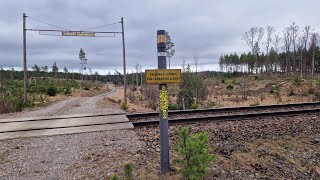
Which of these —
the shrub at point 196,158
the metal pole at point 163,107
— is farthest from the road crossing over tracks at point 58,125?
the shrub at point 196,158

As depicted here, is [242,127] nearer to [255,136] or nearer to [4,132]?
[255,136]

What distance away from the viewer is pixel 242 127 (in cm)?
894

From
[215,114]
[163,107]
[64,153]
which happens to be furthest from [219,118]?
[64,153]

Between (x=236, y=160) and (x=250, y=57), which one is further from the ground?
(x=250, y=57)

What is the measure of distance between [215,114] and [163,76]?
25.6 ft

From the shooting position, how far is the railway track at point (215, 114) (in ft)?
32.9

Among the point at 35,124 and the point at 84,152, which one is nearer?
the point at 84,152

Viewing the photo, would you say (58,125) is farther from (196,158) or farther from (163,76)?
(196,158)

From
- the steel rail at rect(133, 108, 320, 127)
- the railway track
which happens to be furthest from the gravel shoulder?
the railway track

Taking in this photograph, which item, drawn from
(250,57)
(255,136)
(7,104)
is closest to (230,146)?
(255,136)

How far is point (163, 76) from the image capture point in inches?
199

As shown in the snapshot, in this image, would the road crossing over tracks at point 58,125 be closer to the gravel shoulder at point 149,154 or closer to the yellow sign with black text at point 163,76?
the gravel shoulder at point 149,154

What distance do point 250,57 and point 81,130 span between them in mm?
87090

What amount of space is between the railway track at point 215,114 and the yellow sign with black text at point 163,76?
4535mm
